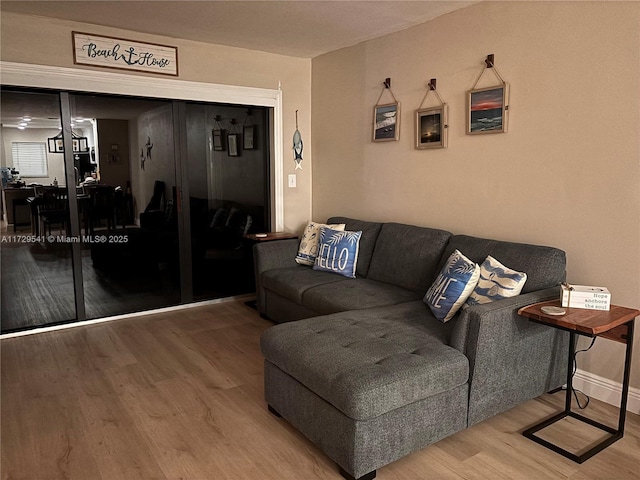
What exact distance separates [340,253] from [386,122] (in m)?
1.17

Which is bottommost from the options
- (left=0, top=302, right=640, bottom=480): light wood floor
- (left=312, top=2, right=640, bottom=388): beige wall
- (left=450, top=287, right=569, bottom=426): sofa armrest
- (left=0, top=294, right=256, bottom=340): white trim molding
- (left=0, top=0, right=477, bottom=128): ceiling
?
(left=0, top=302, right=640, bottom=480): light wood floor

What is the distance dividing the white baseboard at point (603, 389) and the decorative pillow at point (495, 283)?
75 centimetres

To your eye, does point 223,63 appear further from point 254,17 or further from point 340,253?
point 340,253

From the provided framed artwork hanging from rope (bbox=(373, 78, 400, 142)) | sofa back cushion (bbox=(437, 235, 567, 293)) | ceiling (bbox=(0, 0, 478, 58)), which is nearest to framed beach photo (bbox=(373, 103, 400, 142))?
framed artwork hanging from rope (bbox=(373, 78, 400, 142))

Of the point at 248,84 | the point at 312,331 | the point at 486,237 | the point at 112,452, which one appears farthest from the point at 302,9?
A: the point at 112,452

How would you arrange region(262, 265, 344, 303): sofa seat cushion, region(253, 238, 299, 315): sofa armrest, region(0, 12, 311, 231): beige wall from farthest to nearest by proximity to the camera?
region(253, 238, 299, 315): sofa armrest < region(262, 265, 344, 303): sofa seat cushion < region(0, 12, 311, 231): beige wall

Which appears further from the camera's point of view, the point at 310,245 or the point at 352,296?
the point at 310,245

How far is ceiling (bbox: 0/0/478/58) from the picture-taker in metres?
3.24

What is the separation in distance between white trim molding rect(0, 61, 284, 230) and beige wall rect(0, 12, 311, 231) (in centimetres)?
5

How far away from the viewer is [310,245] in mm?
4188

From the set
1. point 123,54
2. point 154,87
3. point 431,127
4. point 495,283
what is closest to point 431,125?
point 431,127

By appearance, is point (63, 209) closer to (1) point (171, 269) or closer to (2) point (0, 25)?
(1) point (171, 269)

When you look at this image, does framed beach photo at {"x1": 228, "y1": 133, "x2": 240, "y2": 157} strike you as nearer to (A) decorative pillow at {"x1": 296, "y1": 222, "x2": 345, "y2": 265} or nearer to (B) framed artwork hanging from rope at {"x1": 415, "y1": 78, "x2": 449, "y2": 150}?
(A) decorative pillow at {"x1": 296, "y1": 222, "x2": 345, "y2": 265}

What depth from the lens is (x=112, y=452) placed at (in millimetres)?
2303
